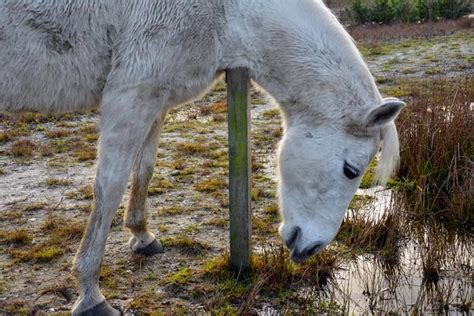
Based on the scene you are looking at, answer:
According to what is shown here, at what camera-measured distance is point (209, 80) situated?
3.77m

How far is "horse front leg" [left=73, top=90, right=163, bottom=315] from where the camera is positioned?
3521mm

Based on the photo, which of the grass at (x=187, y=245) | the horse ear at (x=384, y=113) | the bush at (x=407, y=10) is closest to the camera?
the horse ear at (x=384, y=113)

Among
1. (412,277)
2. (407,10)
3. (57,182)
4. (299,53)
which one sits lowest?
(412,277)

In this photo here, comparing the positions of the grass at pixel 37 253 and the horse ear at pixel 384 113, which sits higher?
the horse ear at pixel 384 113

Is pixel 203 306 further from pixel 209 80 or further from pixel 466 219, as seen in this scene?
pixel 466 219

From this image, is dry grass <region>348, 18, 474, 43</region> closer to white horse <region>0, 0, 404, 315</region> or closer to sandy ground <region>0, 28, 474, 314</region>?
sandy ground <region>0, 28, 474, 314</region>

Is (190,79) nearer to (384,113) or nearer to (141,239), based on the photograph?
(384,113)

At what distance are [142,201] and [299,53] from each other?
1762mm

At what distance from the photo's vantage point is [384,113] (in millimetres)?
3443

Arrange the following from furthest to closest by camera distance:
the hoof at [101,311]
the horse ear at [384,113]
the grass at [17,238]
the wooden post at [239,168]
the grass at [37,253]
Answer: the grass at [17,238] → the grass at [37,253] → the wooden post at [239,168] → the hoof at [101,311] → the horse ear at [384,113]

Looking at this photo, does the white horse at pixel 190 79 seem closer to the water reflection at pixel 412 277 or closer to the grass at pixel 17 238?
the water reflection at pixel 412 277

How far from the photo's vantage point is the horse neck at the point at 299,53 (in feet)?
12.0

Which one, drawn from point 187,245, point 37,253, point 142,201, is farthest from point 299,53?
point 37,253

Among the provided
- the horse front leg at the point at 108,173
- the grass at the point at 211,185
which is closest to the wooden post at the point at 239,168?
the horse front leg at the point at 108,173
